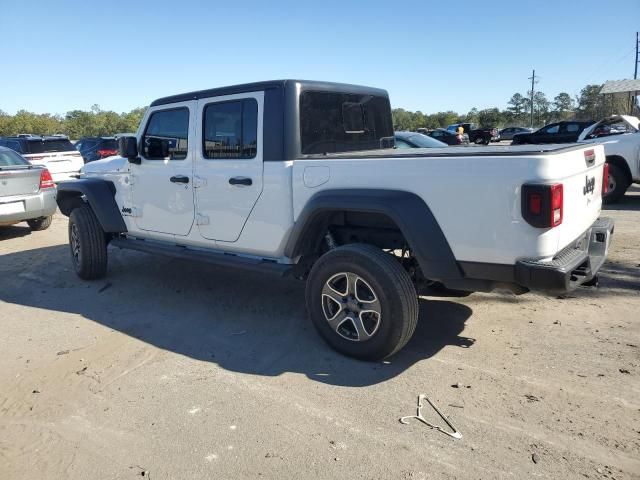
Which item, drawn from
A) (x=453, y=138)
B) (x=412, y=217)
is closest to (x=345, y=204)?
(x=412, y=217)

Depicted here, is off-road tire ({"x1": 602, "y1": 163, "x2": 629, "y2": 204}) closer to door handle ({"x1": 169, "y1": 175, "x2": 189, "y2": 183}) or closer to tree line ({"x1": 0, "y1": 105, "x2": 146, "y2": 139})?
door handle ({"x1": 169, "y1": 175, "x2": 189, "y2": 183})

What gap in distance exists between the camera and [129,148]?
5.12 metres

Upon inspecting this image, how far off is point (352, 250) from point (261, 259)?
105 centimetres

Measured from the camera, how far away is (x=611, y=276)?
530 cm

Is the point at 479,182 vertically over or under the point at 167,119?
under

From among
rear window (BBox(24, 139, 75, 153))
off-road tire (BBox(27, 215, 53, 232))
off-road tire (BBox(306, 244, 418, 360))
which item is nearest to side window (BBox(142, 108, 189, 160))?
off-road tire (BBox(306, 244, 418, 360))

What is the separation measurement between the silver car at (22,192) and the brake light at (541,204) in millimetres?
7919

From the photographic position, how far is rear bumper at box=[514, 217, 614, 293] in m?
2.96

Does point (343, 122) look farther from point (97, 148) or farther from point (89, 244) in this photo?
point (97, 148)

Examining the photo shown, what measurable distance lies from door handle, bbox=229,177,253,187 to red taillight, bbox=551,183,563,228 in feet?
7.46

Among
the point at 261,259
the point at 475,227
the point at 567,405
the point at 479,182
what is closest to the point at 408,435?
the point at 567,405

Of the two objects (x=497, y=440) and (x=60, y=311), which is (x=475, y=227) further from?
(x=60, y=311)

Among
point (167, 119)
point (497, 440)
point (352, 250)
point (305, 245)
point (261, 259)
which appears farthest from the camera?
point (167, 119)

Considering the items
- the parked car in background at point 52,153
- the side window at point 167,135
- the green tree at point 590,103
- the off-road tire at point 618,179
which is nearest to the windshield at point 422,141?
the off-road tire at point 618,179
